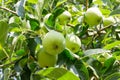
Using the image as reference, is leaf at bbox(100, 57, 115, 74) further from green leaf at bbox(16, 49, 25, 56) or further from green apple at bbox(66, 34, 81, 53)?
green leaf at bbox(16, 49, 25, 56)

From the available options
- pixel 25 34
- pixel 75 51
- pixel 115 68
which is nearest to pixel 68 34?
pixel 75 51

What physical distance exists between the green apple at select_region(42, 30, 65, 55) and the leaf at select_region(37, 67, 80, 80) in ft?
0.23

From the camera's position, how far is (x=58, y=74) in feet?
3.99

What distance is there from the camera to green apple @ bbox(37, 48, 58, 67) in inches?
48.3

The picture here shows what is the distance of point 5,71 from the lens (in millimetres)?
1327

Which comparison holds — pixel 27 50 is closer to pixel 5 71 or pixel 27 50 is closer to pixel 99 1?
pixel 5 71

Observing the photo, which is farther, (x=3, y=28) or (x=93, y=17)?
(x=93, y=17)

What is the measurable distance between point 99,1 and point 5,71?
0.86 meters

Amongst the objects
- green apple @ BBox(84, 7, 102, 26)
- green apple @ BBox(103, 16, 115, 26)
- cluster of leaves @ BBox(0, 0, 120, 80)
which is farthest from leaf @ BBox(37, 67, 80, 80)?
green apple @ BBox(103, 16, 115, 26)

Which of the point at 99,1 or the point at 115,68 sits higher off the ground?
the point at 99,1

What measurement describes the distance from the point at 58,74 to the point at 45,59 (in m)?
0.08

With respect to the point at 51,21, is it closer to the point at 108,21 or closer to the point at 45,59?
the point at 45,59

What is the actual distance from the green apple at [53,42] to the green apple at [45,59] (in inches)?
0.8

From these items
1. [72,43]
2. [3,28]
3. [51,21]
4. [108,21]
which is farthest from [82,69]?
[108,21]
